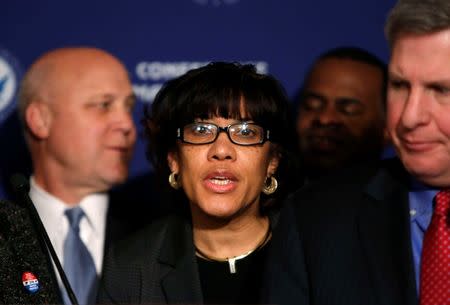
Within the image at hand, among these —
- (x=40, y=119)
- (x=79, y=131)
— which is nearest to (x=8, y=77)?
(x=40, y=119)

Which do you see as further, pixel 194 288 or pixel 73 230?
pixel 73 230

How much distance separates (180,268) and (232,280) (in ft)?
0.41

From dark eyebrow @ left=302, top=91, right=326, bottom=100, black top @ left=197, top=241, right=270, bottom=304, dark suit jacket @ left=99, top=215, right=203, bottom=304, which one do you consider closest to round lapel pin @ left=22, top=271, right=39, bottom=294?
dark suit jacket @ left=99, top=215, right=203, bottom=304

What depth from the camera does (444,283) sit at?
147 cm

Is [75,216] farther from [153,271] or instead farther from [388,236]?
[388,236]

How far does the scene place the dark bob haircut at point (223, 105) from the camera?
177 centimetres

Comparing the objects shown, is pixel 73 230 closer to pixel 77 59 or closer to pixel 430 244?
pixel 77 59

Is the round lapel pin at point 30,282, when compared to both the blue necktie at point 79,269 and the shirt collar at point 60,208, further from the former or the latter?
the shirt collar at point 60,208

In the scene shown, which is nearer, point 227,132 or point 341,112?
point 227,132

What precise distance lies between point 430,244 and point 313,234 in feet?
0.75

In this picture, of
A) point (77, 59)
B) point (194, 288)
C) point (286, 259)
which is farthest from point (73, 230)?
point (286, 259)

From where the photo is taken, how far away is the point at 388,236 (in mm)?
1532

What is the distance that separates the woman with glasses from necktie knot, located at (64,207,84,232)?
57 centimetres

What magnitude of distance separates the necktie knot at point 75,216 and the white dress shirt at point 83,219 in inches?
0.5
